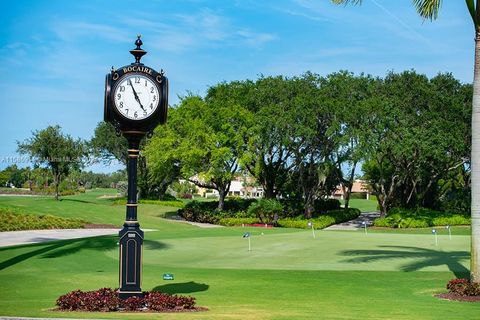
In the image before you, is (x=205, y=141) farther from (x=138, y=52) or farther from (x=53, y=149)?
(x=138, y=52)

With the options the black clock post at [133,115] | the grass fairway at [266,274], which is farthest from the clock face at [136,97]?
the grass fairway at [266,274]

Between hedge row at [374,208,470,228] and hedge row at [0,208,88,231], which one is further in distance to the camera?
hedge row at [374,208,470,228]

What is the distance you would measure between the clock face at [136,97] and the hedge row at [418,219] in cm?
4066

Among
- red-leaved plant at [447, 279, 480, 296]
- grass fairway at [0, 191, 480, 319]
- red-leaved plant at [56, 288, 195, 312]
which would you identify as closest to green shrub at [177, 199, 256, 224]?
grass fairway at [0, 191, 480, 319]

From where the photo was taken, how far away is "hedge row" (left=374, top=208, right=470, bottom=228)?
52438 mm

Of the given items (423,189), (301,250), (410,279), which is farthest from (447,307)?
(423,189)

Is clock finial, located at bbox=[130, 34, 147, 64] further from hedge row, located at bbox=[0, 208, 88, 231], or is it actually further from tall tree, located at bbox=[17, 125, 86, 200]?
tall tree, located at bbox=[17, 125, 86, 200]

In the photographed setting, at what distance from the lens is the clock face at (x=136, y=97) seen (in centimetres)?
1434

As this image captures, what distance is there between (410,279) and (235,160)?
121 ft

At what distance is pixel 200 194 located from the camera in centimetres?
15488

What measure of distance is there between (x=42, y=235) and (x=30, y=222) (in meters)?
5.19

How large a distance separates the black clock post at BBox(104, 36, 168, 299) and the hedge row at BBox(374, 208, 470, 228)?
133 ft

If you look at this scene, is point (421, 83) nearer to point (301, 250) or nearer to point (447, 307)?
point (301, 250)

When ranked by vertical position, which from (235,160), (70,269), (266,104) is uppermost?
(266,104)
